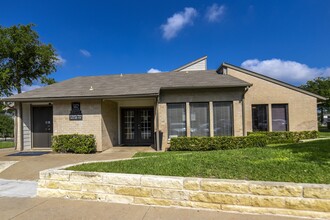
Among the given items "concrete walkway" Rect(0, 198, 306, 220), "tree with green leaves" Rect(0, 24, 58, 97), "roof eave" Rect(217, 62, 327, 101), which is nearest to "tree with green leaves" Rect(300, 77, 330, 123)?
"roof eave" Rect(217, 62, 327, 101)

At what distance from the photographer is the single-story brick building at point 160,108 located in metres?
10.9

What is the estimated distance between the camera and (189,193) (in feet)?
12.5

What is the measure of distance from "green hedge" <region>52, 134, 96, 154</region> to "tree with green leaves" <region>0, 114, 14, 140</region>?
16646 mm

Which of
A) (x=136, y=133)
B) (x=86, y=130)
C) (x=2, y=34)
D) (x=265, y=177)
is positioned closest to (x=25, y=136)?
(x=86, y=130)

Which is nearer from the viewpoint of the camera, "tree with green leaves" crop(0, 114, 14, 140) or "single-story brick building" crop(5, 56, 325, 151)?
"single-story brick building" crop(5, 56, 325, 151)

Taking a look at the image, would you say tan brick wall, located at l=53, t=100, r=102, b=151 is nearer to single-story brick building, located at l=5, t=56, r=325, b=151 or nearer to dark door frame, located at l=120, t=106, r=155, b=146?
single-story brick building, located at l=5, t=56, r=325, b=151

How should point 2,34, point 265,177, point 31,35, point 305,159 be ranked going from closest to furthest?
point 265,177
point 305,159
point 2,34
point 31,35

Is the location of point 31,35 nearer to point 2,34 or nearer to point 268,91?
point 2,34

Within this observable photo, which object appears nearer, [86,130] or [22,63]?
[86,130]

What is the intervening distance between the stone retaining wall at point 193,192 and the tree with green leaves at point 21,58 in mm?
22751

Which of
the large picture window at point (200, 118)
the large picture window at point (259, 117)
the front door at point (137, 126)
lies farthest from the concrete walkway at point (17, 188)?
the large picture window at point (259, 117)

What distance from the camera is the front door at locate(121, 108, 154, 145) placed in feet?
42.7

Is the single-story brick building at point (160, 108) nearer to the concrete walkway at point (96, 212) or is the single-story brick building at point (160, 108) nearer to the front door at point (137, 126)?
the front door at point (137, 126)

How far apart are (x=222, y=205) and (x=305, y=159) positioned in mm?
2823
